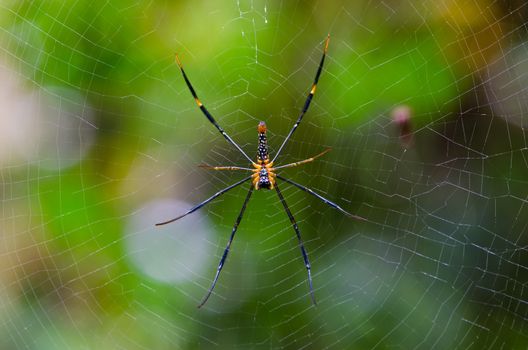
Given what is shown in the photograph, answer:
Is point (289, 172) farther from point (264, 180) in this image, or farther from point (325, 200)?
point (325, 200)

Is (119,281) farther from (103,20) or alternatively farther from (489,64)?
(489,64)

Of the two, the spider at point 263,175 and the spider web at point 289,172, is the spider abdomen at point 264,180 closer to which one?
the spider at point 263,175

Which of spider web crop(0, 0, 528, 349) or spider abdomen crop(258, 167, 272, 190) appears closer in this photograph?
spider web crop(0, 0, 528, 349)

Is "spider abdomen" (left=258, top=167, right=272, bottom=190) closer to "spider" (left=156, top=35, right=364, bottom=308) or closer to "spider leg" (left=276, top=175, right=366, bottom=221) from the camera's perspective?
"spider" (left=156, top=35, right=364, bottom=308)

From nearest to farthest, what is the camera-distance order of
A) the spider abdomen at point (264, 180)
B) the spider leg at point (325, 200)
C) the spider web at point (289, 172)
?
the spider web at point (289, 172) → the spider leg at point (325, 200) → the spider abdomen at point (264, 180)

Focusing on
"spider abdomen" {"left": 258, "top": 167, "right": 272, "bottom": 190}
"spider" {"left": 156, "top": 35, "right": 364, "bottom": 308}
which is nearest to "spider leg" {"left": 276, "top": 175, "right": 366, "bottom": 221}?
"spider" {"left": 156, "top": 35, "right": 364, "bottom": 308}

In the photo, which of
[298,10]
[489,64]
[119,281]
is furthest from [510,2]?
[119,281]

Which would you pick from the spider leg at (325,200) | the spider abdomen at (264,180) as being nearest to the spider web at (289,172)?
the spider leg at (325,200)

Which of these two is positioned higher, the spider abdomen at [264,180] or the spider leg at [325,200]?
the spider abdomen at [264,180]
